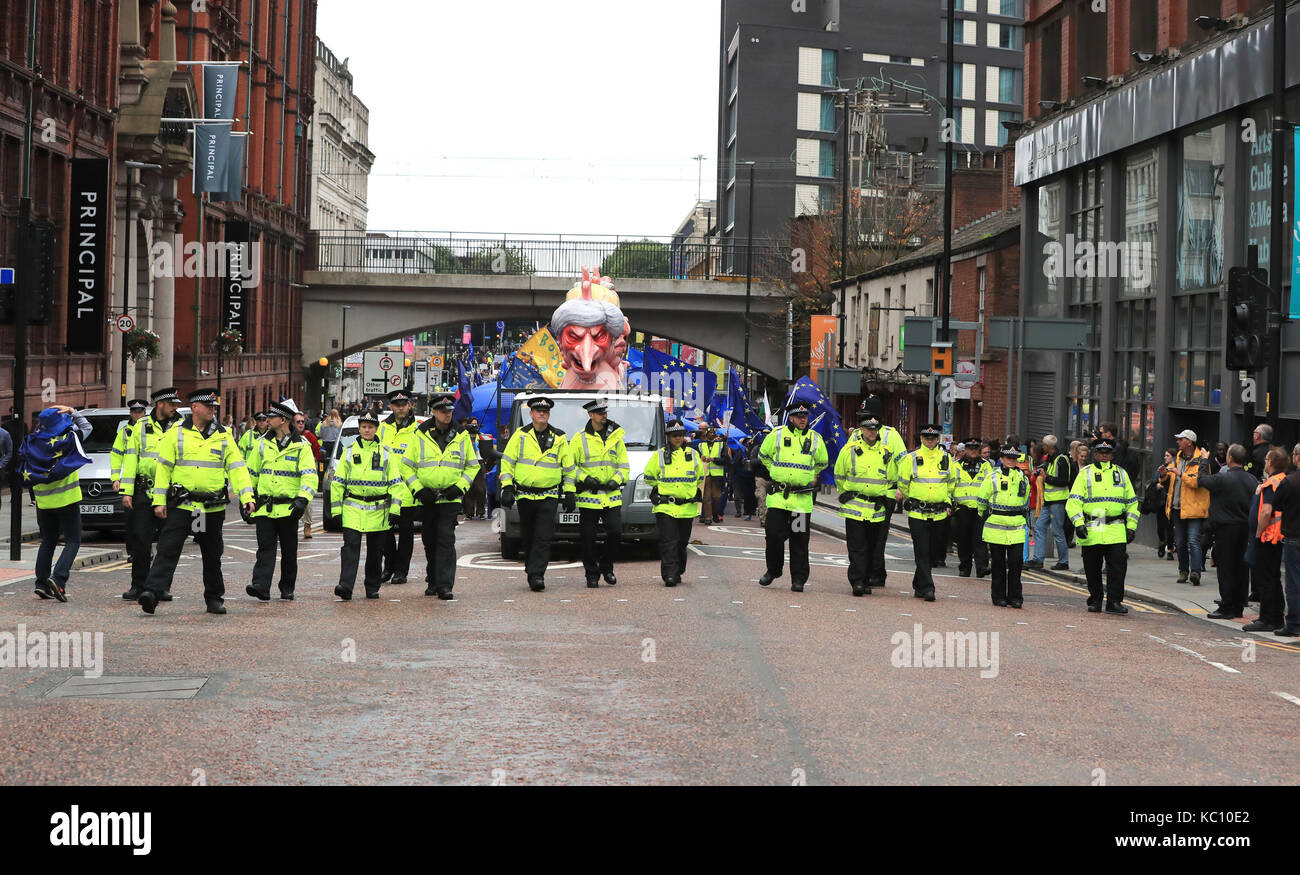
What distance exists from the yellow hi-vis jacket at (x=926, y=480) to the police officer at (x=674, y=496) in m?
2.21

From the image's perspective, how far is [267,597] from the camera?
49.8 ft

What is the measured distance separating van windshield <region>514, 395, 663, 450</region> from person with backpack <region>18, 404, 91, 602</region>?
7.65 m

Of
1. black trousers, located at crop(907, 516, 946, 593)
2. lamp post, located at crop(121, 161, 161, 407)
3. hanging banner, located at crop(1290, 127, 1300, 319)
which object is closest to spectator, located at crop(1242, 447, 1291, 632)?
black trousers, located at crop(907, 516, 946, 593)

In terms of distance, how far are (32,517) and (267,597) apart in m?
12.8

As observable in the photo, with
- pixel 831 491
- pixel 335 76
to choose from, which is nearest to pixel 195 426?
pixel 831 491

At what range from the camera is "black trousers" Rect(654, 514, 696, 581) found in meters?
17.5

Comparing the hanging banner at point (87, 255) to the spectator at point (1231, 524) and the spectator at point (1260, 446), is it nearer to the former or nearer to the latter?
the spectator at point (1260, 446)

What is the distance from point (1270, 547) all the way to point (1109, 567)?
1.78 m

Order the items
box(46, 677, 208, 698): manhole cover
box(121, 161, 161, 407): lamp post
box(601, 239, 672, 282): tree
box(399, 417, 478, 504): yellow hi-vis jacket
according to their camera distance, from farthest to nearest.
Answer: box(601, 239, 672, 282): tree
box(121, 161, 161, 407): lamp post
box(399, 417, 478, 504): yellow hi-vis jacket
box(46, 677, 208, 698): manhole cover

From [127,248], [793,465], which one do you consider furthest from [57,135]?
[793,465]

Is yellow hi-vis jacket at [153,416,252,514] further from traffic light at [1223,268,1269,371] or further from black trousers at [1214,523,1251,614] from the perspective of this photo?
traffic light at [1223,268,1269,371]

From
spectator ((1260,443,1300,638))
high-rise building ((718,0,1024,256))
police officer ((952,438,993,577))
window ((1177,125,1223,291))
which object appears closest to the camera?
spectator ((1260,443,1300,638))

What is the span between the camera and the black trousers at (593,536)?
55.8 feet
